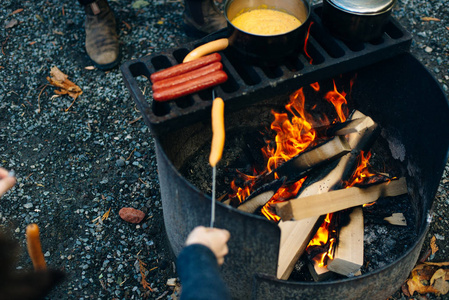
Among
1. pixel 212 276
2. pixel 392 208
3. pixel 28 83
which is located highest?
pixel 212 276

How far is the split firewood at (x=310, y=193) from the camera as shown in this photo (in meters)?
2.58

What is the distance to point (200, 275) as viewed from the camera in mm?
1707

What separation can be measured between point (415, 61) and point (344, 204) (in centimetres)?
103

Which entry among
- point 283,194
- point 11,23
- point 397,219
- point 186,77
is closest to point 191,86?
point 186,77

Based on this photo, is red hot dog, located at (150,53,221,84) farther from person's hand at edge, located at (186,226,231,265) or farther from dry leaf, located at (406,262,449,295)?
dry leaf, located at (406,262,449,295)

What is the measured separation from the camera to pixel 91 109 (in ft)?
13.5

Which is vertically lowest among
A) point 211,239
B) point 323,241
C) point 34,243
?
point 323,241

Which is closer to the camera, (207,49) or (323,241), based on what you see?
(207,49)

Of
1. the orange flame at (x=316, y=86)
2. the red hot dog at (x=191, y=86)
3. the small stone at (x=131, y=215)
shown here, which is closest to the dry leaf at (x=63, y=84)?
the small stone at (x=131, y=215)

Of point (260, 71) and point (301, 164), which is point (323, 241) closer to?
point (301, 164)

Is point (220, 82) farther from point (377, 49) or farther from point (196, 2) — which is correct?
point (196, 2)

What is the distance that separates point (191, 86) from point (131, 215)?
1.44m

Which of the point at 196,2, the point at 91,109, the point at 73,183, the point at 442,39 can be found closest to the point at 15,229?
the point at 73,183

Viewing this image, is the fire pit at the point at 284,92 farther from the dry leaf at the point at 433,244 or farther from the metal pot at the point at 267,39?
the dry leaf at the point at 433,244
